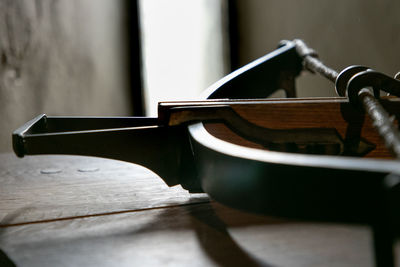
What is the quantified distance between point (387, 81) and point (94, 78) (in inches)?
76.1

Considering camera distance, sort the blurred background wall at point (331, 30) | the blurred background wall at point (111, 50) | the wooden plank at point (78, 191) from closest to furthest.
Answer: the wooden plank at point (78, 191), the blurred background wall at point (331, 30), the blurred background wall at point (111, 50)

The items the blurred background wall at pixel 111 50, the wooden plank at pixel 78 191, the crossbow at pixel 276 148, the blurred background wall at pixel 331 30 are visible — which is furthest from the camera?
the blurred background wall at pixel 111 50

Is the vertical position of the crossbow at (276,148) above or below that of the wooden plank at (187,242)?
above

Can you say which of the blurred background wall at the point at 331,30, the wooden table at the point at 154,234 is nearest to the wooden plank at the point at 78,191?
the wooden table at the point at 154,234

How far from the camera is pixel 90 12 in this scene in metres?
2.15

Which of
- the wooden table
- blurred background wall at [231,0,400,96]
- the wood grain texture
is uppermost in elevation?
blurred background wall at [231,0,400,96]

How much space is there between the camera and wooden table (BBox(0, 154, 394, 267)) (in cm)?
28

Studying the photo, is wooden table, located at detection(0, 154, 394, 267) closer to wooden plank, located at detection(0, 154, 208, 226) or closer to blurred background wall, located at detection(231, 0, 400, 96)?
wooden plank, located at detection(0, 154, 208, 226)

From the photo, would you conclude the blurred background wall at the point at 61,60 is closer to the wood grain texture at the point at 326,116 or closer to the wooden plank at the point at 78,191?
the wooden plank at the point at 78,191

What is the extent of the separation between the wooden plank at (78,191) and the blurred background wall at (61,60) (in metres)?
1.39

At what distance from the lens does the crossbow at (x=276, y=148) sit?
0.18 m

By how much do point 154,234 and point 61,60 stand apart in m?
1.98

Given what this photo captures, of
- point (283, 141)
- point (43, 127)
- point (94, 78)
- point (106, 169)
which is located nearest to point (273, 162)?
point (283, 141)

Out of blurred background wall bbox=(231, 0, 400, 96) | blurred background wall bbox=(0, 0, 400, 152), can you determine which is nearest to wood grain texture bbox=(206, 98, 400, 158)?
A: blurred background wall bbox=(231, 0, 400, 96)
